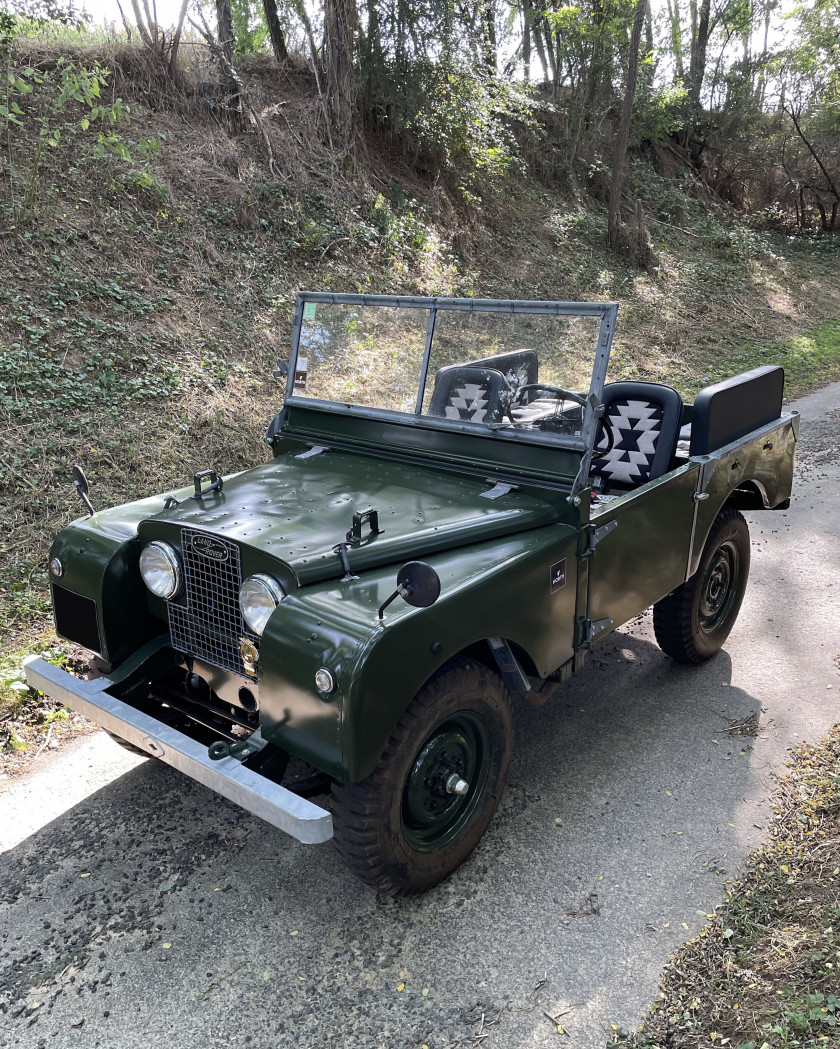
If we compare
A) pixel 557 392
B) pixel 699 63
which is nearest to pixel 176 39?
pixel 557 392

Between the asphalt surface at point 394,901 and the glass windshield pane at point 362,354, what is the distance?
1834mm

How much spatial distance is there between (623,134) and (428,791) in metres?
15.4

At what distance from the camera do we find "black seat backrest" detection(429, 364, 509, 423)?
3.67 m

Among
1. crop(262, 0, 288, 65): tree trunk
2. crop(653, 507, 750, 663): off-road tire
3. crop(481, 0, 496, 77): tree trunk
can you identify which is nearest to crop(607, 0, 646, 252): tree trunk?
crop(481, 0, 496, 77): tree trunk

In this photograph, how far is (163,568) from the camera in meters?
3.13

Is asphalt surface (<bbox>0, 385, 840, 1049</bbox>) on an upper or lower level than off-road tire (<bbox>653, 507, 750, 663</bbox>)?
lower

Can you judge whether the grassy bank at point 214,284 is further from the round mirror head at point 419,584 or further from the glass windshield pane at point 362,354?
the round mirror head at point 419,584

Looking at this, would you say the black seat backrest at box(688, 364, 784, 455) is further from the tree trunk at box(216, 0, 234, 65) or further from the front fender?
the tree trunk at box(216, 0, 234, 65)

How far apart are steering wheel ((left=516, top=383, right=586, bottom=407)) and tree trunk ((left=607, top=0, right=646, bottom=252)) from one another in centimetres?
1351

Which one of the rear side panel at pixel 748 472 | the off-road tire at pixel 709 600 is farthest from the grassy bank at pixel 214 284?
the rear side panel at pixel 748 472

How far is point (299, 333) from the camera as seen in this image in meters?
4.31

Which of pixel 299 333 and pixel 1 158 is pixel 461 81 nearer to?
pixel 1 158

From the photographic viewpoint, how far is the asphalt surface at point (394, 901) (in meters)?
2.54

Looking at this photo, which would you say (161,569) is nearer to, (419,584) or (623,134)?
(419,584)
